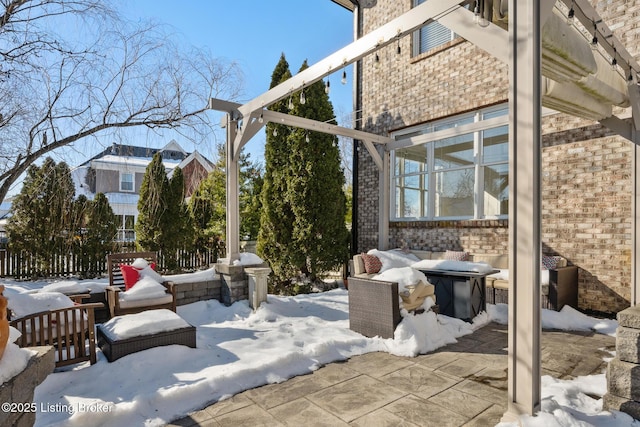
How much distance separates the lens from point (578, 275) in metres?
5.14

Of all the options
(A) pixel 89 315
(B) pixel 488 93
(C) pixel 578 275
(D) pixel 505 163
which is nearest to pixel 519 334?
(A) pixel 89 315

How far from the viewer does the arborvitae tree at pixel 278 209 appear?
24.1 feet

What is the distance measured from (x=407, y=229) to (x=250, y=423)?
569 centimetres

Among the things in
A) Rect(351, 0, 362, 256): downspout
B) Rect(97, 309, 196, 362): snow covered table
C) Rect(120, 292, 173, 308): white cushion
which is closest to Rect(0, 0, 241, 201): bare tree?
Rect(120, 292, 173, 308): white cushion

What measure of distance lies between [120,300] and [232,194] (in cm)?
205

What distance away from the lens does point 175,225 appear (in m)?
8.71

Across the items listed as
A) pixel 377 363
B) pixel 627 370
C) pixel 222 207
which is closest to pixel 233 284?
pixel 377 363

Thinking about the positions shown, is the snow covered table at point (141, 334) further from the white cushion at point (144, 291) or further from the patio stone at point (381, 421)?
the patio stone at point (381, 421)

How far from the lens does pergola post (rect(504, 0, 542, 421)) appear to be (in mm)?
2059

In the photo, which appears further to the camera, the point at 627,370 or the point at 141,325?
the point at 141,325

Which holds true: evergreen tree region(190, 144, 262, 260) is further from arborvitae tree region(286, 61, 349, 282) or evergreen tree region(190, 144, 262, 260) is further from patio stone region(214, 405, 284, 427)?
patio stone region(214, 405, 284, 427)

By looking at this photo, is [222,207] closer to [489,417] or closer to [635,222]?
[635,222]

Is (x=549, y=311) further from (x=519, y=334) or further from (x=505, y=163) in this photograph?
(x=519, y=334)

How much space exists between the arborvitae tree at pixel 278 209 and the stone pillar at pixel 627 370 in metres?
5.57
